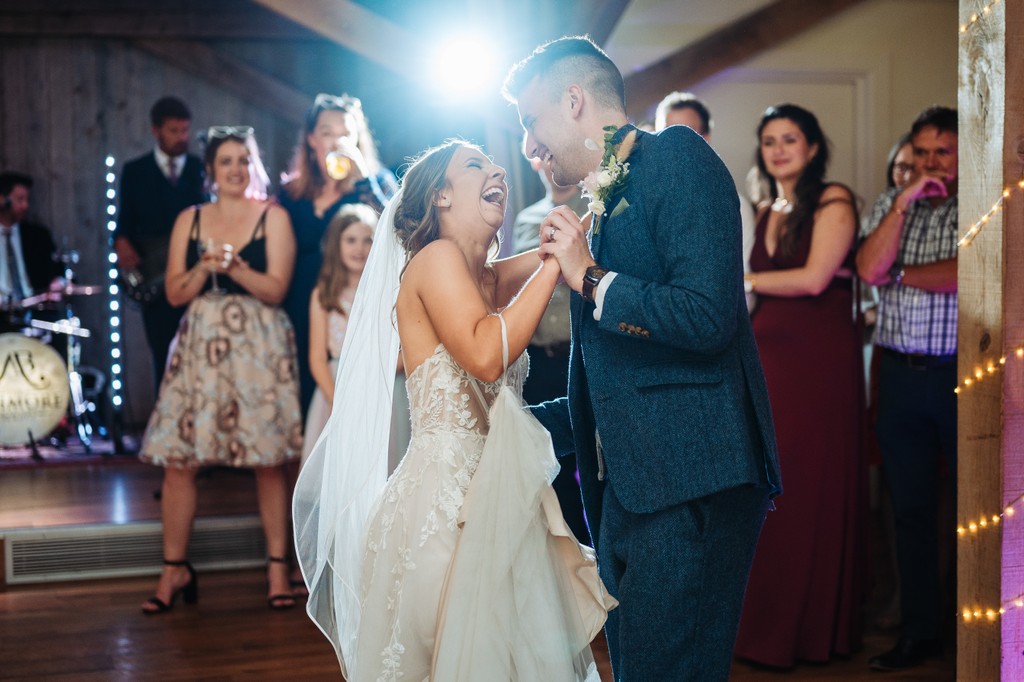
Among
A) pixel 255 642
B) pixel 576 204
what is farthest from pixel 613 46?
pixel 255 642

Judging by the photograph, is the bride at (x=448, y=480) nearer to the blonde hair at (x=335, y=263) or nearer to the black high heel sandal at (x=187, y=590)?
the blonde hair at (x=335, y=263)

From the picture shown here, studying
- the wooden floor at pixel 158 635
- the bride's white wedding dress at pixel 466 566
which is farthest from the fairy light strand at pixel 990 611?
the wooden floor at pixel 158 635

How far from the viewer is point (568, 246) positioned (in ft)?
6.57

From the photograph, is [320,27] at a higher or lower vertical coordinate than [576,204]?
higher

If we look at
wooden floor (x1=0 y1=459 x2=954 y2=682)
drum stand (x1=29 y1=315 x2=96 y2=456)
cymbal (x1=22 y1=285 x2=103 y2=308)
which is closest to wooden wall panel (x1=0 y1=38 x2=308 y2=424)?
drum stand (x1=29 y1=315 x2=96 y2=456)

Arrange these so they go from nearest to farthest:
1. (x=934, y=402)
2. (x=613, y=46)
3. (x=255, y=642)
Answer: (x=934, y=402)
(x=255, y=642)
(x=613, y=46)

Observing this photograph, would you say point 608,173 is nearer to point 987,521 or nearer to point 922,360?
point 987,521

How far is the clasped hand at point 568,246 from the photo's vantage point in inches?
78.5

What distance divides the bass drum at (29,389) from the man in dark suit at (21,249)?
119 centimetres

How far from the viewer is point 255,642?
375 centimetres

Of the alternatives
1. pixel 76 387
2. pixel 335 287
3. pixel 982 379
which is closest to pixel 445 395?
pixel 982 379

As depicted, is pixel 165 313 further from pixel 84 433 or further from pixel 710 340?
pixel 710 340

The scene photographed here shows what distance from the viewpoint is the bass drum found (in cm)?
635

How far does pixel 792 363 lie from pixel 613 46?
3.31 m
